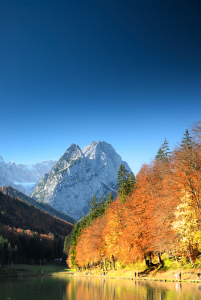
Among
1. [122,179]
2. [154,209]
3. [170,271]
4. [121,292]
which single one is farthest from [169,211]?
[122,179]

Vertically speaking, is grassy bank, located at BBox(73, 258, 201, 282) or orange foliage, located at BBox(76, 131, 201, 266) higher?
orange foliage, located at BBox(76, 131, 201, 266)


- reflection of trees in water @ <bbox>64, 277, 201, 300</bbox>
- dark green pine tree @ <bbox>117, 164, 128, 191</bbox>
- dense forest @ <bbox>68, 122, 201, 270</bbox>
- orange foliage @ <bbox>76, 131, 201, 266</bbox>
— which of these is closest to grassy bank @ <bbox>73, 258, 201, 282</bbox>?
dense forest @ <bbox>68, 122, 201, 270</bbox>

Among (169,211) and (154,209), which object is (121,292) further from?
(154,209)

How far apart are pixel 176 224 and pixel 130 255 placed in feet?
49.8

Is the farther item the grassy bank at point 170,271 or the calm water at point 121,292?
the grassy bank at point 170,271

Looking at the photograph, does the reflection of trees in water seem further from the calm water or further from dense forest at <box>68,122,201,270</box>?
dense forest at <box>68,122,201,270</box>

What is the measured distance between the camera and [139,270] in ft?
148

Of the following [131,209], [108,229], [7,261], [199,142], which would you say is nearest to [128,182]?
[108,229]

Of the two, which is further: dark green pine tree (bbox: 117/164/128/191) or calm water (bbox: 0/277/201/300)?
dark green pine tree (bbox: 117/164/128/191)

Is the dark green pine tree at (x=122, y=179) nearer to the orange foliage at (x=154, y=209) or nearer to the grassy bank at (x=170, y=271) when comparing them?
the orange foliage at (x=154, y=209)

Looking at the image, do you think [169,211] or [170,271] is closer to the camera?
[169,211]

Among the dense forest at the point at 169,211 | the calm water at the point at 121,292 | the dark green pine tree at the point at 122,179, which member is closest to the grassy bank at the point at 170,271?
the dense forest at the point at 169,211

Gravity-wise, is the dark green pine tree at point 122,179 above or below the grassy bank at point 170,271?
above

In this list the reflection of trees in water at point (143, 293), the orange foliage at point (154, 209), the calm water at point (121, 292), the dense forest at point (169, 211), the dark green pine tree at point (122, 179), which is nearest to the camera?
the reflection of trees in water at point (143, 293)
